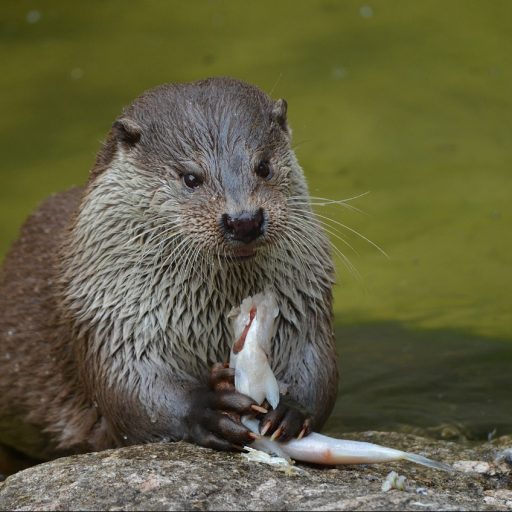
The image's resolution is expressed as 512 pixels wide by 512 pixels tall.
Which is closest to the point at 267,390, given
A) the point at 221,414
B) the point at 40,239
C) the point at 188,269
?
the point at 221,414

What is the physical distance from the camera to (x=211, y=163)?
3.21 metres

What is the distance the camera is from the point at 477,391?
455cm

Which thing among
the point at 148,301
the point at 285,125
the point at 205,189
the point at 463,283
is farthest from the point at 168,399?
the point at 463,283

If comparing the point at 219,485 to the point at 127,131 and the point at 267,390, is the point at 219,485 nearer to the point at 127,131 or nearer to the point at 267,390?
the point at 267,390

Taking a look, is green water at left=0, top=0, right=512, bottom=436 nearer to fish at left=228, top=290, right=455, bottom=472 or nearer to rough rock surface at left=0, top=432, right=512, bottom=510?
fish at left=228, top=290, right=455, bottom=472

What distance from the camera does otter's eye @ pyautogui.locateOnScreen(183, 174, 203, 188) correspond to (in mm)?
3227

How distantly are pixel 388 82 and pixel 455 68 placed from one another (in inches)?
15.9

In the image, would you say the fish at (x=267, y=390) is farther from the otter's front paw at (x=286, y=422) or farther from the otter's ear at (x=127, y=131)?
the otter's ear at (x=127, y=131)

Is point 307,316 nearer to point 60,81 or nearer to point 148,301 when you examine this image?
point 148,301

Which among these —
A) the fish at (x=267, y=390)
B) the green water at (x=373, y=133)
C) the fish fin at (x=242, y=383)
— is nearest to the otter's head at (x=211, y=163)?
the fish at (x=267, y=390)

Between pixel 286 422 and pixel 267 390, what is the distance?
10 cm

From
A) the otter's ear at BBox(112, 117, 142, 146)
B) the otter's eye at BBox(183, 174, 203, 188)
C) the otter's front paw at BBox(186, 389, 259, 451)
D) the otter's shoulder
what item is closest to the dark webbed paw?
the otter's front paw at BBox(186, 389, 259, 451)

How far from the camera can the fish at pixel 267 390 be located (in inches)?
115

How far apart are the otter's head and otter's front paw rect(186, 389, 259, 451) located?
36 cm
